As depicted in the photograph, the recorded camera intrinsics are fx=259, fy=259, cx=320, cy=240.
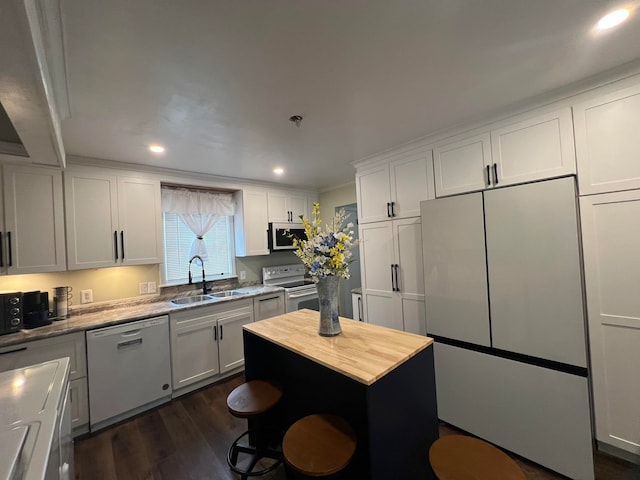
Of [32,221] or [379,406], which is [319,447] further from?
[32,221]

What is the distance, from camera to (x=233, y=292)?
3504mm

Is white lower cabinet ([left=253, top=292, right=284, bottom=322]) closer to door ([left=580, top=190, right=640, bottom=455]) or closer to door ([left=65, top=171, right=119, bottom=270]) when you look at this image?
door ([left=65, top=171, right=119, bottom=270])

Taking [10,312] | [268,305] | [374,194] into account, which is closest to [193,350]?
[268,305]

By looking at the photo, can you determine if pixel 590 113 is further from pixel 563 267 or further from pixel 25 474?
pixel 25 474

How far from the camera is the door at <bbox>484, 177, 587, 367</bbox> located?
1604 mm

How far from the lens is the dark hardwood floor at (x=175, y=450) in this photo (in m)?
1.72

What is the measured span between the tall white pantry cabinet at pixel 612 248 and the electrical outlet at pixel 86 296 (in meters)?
4.27

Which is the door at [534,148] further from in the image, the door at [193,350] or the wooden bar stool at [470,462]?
the door at [193,350]

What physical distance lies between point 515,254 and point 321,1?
6.16ft

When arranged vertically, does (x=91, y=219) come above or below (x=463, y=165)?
below

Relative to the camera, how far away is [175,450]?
198cm

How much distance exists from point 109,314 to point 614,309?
408cm

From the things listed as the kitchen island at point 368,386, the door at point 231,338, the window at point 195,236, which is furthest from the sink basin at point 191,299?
the kitchen island at point 368,386

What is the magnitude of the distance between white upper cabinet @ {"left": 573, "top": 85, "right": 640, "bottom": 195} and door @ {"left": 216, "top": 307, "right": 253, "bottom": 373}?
3.31m
